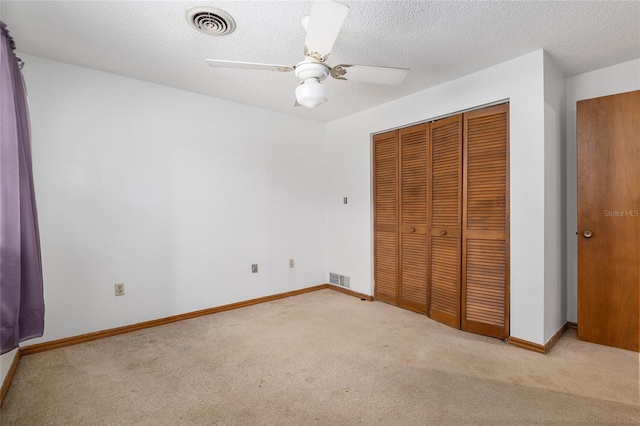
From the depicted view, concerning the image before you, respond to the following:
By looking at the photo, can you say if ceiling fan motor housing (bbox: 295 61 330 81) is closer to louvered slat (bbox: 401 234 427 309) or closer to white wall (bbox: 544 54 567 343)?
white wall (bbox: 544 54 567 343)

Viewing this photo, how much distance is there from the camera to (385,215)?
11.9 ft

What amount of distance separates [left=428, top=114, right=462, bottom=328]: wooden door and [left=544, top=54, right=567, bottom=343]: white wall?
656 millimetres

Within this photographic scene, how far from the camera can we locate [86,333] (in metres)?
2.62

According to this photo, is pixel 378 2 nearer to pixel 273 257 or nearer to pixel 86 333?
pixel 273 257

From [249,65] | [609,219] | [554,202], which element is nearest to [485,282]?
[554,202]

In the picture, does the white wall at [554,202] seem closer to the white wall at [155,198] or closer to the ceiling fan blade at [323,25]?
the ceiling fan blade at [323,25]

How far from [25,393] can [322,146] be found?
12.1 feet

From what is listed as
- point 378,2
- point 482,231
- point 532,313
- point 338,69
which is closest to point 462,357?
point 532,313

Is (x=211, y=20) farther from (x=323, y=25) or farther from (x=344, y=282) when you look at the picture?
(x=344, y=282)

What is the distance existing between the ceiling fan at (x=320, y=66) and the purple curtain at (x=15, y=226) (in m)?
1.10

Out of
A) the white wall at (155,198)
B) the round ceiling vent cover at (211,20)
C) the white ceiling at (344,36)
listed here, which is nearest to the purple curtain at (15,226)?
the white ceiling at (344,36)

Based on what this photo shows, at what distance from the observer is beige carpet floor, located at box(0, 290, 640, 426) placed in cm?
170

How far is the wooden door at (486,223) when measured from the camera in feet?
8.48

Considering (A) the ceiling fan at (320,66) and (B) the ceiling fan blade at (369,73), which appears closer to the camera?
(A) the ceiling fan at (320,66)
